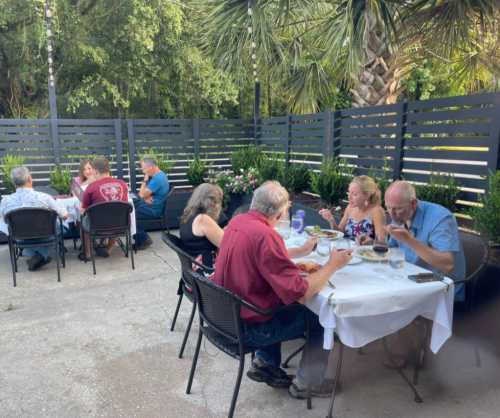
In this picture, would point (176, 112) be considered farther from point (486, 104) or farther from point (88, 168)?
point (486, 104)

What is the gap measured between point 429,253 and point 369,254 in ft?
1.04

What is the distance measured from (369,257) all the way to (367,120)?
3.11m

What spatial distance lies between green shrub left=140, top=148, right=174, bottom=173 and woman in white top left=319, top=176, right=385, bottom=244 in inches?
171

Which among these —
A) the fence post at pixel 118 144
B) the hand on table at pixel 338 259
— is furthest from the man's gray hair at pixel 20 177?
the hand on table at pixel 338 259

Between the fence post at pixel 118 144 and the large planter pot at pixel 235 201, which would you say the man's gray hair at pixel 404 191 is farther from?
the fence post at pixel 118 144

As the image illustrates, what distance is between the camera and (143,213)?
5492mm

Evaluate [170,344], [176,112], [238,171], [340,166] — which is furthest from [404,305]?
[176,112]

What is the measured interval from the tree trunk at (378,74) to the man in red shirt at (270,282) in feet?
13.1

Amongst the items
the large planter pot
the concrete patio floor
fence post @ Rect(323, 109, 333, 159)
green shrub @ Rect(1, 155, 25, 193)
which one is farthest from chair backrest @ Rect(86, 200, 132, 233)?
fence post @ Rect(323, 109, 333, 159)

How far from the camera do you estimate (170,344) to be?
115 inches

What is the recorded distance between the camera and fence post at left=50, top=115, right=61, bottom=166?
20.8ft

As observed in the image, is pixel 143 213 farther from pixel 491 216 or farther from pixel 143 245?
pixel 491 216

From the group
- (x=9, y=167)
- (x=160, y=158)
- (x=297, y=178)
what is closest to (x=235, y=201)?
(x=297, y=178)

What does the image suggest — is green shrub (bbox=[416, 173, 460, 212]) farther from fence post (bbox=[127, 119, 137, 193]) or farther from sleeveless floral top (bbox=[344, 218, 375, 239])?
fence post (bbox=[127, 119, 137, 193])
